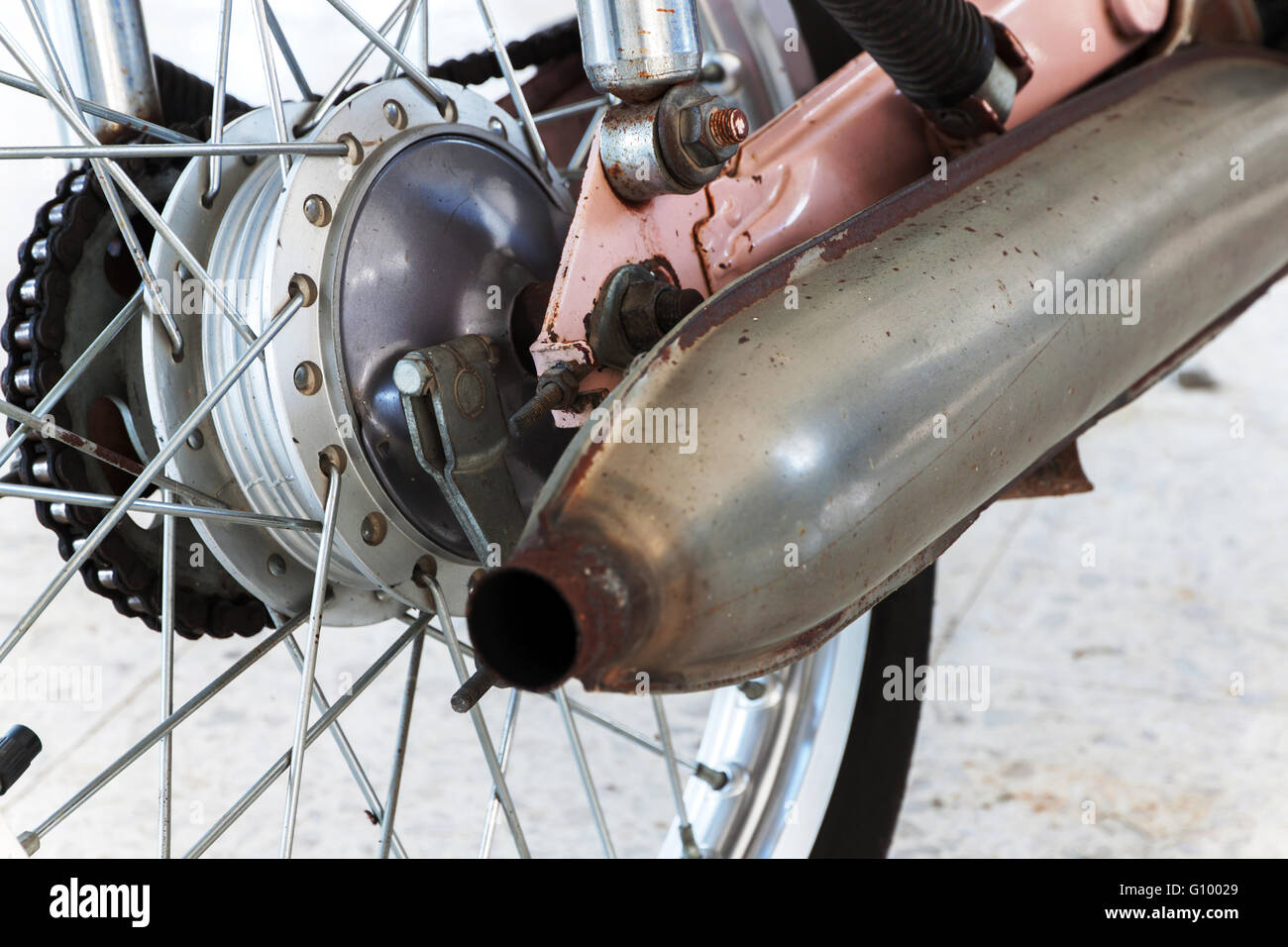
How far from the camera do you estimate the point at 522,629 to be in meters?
0.42

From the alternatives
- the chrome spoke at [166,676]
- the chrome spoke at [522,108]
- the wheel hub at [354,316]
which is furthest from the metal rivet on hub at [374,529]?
the chrome spoke at [522,108]

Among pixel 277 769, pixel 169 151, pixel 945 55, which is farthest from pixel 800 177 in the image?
pixel 277 769

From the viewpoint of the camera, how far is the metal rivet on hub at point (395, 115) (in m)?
0.64

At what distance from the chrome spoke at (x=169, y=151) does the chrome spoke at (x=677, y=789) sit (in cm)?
45

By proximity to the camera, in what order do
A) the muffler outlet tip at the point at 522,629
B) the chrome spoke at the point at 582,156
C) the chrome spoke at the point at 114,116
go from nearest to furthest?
1. the muffler outlet tip at the point at 522,629
2. the chrome spoke at the point at 114,116
3. the chrome spoke at the point at 582,156

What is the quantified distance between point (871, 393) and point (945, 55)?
24 centimetres

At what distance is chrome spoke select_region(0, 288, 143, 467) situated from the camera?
65 cm

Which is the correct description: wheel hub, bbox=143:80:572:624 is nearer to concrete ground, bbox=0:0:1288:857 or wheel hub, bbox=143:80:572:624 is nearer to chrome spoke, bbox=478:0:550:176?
chrome spoke, bbox=478:0:550:176

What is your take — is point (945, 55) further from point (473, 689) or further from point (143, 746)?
point (143, 746)

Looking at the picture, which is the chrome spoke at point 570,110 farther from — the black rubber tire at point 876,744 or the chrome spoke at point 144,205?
the black rubber tire at point 876,744

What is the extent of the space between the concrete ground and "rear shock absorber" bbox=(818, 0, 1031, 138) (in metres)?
0.56

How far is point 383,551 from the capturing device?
0.65 metres

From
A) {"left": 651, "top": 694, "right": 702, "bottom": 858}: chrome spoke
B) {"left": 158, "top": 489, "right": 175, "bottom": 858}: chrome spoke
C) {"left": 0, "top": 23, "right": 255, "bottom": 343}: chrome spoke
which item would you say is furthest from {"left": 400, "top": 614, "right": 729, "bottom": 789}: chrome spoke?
{"left": 0, "top": 23, "right": 255, "bottom": 343}: chrome spoke
